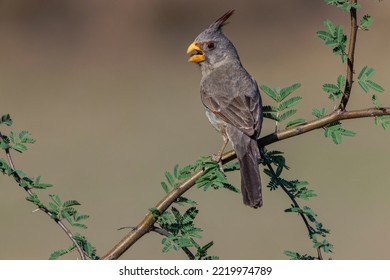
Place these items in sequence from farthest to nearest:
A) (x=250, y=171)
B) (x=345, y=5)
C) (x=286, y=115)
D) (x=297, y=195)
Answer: (x=250, y=171)
(x=286, y=115)
(x=297, y=195)
(x=345, y=5)

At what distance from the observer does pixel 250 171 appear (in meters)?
3.97

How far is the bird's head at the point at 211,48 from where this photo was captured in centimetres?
501

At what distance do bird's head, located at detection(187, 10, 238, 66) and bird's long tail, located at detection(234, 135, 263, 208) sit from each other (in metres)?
0.99

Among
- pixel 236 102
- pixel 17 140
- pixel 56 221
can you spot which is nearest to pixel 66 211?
pixel 56 221

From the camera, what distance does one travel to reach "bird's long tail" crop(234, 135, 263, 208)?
12.5 ft

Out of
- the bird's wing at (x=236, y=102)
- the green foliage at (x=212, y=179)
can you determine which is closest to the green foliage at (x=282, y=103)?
the green foliage at (x=212, y=179)

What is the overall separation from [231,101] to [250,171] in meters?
0.80

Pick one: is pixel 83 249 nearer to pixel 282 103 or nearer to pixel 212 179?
pixel 212 179

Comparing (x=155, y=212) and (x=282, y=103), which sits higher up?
(x=282, y=103)

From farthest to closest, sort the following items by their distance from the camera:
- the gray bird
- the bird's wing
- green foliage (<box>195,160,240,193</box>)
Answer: the bird's wing < the gray bird < green foliage (<box>195,160,240,193</box>)

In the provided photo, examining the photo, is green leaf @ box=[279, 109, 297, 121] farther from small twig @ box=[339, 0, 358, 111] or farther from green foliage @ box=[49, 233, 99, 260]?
green foliage @ box=[49, 233, 99, 260]

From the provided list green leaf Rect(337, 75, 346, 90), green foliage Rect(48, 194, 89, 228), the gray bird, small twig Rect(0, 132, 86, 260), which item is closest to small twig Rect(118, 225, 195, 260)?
small twig Rect(0, 132, 86, 260)

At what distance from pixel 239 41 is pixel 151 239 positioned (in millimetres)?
9948

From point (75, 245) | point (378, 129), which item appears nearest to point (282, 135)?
point (75, 245)
